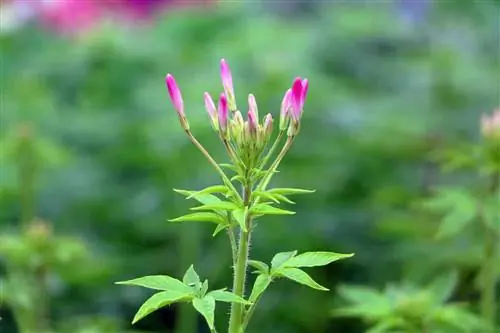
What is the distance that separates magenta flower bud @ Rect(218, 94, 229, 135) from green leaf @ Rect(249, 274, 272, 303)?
145 mm

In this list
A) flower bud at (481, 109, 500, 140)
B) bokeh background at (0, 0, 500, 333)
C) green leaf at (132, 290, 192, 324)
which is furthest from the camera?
bokeh background at (0, 0, 500, 333)

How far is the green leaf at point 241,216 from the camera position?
799 millimetres

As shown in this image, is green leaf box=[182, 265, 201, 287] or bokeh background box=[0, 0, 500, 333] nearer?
green leaf box=[182, 265, 201, 287]

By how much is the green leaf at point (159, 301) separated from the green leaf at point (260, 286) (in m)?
0.06

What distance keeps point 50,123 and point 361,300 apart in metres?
1.58

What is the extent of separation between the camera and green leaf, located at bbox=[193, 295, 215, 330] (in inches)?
31.5

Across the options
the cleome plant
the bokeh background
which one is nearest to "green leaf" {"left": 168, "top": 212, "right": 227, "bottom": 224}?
the cleome plant

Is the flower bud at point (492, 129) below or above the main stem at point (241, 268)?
above

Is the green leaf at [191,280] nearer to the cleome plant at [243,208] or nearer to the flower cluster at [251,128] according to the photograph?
the cleome plant at [243,208]

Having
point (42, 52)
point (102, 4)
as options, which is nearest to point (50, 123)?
point (42, 52)

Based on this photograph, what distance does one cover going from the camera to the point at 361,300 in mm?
1257

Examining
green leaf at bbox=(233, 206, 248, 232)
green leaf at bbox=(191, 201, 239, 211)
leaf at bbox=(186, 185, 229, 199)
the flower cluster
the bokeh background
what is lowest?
the bokeh background

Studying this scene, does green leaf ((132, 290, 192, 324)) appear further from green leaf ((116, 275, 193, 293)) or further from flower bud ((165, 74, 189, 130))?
flower bud ((165, 74, 189, 130))

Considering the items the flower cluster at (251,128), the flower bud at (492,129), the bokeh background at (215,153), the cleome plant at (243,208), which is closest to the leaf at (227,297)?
the cleome plant at (243,208)
